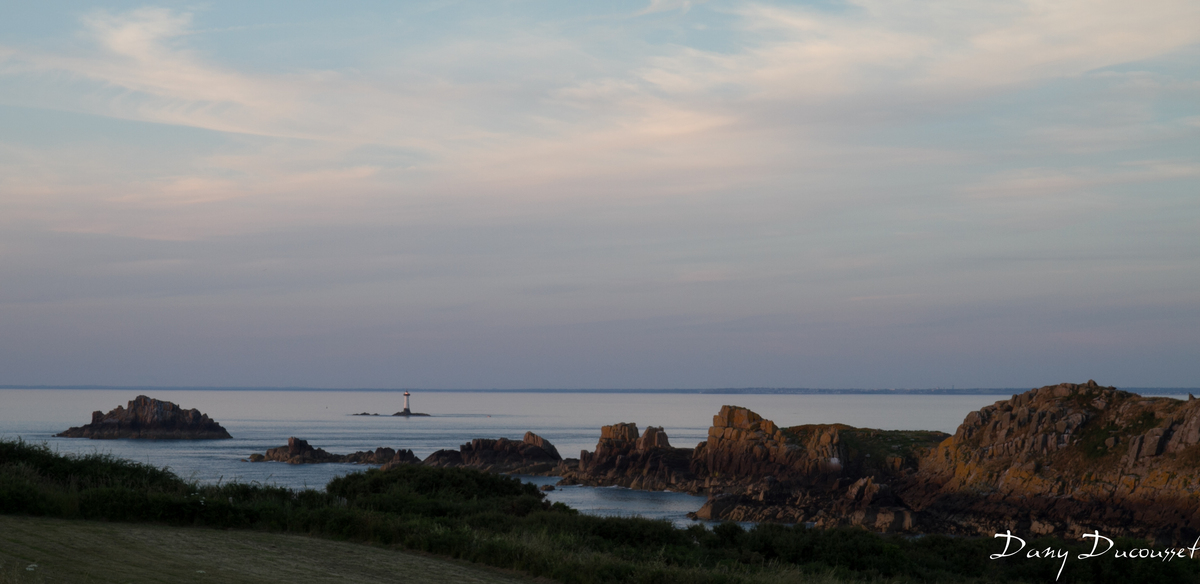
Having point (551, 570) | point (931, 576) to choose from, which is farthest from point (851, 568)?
point (551, 570)

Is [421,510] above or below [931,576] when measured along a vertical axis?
above

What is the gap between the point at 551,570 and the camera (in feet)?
54.2

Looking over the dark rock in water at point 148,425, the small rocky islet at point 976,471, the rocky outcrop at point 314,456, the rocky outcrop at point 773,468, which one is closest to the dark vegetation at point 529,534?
the small rocky islet at point 976,471

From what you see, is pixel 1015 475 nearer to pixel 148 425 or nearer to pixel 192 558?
pixel 192 558

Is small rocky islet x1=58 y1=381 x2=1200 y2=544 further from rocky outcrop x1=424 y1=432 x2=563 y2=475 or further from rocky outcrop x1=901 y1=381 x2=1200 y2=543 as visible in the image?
rocky outcrop x1=424 y1=432 x2=563 y2=475

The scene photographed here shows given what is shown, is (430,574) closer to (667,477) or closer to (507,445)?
(667,477)

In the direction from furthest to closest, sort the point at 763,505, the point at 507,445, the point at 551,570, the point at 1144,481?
the point at 507,445
the point at 763,505
the point at 1144,481
the point at 551,570

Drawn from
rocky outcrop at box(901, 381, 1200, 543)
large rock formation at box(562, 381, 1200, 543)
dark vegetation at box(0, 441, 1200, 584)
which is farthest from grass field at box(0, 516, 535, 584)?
rocky outcrop at box(901, 381, 1200, 543)

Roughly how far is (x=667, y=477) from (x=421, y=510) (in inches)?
2371

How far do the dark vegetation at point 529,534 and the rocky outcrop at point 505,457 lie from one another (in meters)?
61.6

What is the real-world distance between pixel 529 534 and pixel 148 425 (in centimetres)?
12213

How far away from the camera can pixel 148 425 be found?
403 feet

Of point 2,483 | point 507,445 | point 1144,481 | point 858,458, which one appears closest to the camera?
point 2,483

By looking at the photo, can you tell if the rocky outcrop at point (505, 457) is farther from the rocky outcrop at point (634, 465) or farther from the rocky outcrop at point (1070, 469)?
the rocky outcrop at point (1070, 469)
